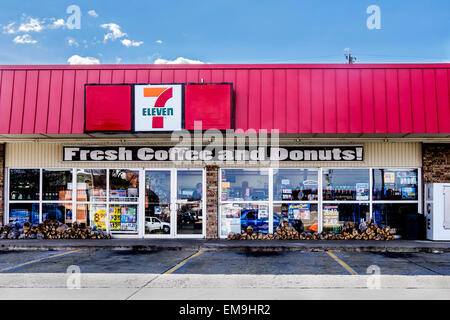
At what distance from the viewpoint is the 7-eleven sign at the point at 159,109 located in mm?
13117

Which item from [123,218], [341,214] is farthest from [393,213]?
[123,218]

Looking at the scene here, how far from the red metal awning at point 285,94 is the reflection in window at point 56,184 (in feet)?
7.12

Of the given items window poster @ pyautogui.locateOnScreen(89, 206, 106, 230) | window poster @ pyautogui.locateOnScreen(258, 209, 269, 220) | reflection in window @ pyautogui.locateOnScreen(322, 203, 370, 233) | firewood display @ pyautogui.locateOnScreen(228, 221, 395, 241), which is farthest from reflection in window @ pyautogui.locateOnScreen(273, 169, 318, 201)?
window poster @ pyautogui.locateOnScreen(89, 206, 106, 230)

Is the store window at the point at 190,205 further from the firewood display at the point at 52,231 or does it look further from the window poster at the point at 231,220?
the firewood display at the point at 52,231

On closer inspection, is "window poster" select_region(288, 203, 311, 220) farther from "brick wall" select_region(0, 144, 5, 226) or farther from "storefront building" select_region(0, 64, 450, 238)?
"brick wall" select_region(0, 144, 5, 226)

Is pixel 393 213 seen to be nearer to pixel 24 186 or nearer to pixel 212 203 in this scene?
pixel 212 203

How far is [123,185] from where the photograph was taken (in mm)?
15047

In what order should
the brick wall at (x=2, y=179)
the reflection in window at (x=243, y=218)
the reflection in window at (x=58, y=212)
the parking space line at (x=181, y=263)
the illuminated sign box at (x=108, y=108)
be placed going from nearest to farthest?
the parking space line at (x=181, y=263) < the illuminated sign box at (x=108, y=108) < the reflection in window at (x=243, y=218) < the brick wall at (x=2, y=179) < the reflection in window at (x=58, y=212)

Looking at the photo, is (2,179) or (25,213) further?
(25,213)

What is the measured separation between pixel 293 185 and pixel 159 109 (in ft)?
16.5

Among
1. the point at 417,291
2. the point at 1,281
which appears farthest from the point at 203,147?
the point at 417,291

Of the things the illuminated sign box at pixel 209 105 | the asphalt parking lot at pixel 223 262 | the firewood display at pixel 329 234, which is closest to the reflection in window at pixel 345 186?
the firewood display at pixel 329 234

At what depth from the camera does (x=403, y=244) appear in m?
13.2

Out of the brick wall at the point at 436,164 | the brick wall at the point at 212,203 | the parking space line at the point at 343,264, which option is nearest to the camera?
the parking space line at the point at 343,264
